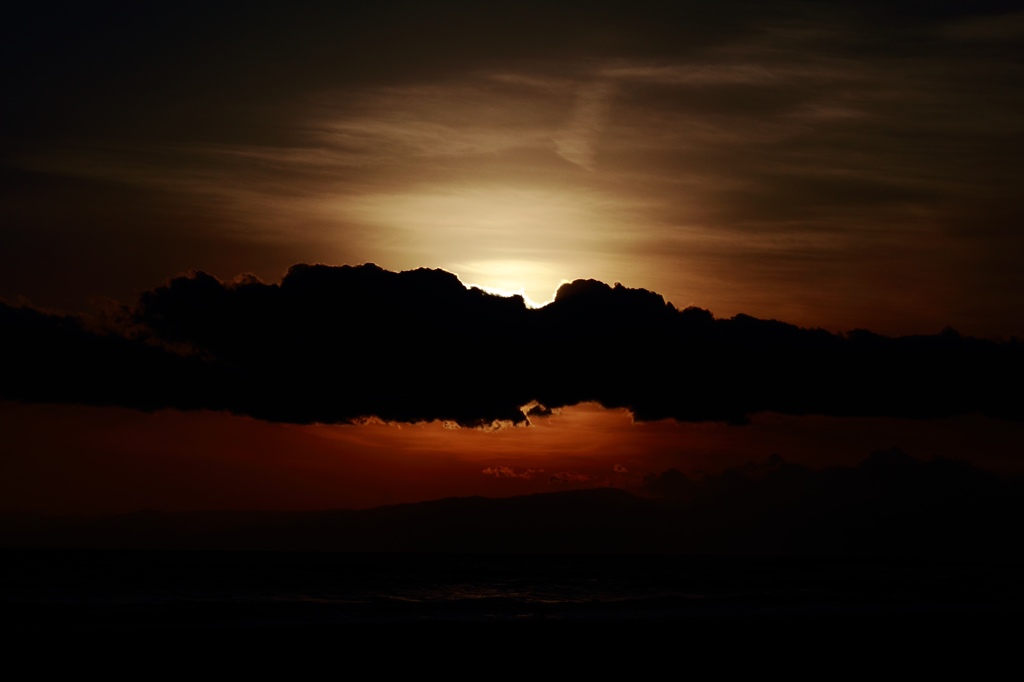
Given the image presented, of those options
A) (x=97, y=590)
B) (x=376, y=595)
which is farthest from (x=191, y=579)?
(x=376, y=595)

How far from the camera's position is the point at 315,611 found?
64.1 m

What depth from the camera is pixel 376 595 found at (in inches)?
3201

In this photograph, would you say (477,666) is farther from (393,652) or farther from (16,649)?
(16,649)

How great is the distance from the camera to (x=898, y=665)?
40656 mm

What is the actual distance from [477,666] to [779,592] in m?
62.7

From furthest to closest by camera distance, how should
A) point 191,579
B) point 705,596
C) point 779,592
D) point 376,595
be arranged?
1. point 191,579
2. point 779,592
3. point 705,596
4. point 376,595

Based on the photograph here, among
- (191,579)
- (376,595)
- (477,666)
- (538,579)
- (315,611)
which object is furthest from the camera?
(538,579)

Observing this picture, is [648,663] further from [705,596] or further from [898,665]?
[705,596]

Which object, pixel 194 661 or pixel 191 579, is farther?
pixel 191 579

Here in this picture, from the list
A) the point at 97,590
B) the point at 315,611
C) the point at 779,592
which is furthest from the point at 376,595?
the point at 779,592

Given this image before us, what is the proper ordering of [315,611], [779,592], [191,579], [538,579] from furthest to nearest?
[538,579] → [191,579] → [779,592] → [315,611]

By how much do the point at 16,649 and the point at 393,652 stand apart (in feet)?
50.6

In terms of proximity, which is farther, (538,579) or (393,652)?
(538,579)

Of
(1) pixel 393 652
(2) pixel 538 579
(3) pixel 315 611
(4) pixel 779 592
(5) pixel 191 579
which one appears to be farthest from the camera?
(2) pixel 538 579
